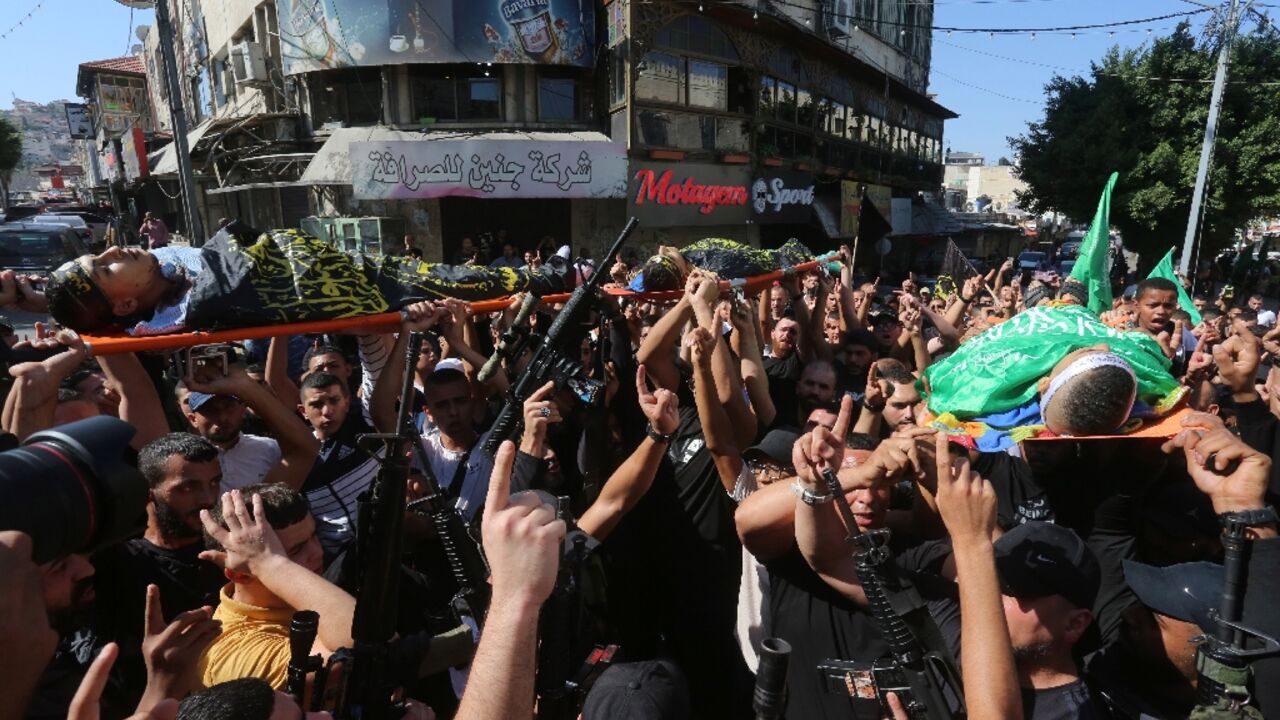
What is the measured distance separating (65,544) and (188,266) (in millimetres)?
2230

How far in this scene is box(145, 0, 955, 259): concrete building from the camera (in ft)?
44.7

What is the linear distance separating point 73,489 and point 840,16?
22133 millimetres

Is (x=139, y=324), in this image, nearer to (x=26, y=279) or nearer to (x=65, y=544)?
(x=26, y=279)

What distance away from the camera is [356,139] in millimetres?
14016

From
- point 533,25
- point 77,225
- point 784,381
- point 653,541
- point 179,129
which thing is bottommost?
point 653,541

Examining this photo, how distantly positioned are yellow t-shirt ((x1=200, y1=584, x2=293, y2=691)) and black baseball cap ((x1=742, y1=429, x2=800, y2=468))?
1.78 m

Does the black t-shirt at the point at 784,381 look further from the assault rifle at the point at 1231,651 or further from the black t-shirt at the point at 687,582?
the assault rifle at the point at 1231,651

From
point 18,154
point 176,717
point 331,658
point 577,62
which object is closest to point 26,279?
point 331,658

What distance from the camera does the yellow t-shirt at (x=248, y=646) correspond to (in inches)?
76.8

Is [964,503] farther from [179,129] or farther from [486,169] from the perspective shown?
[486,169]

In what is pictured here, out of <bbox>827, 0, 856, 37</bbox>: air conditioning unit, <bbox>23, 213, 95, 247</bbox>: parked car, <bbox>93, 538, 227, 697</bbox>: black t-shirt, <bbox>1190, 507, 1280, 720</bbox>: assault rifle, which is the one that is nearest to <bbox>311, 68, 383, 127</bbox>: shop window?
<bbox>23, 213, 95, 247</bbox>: parked car

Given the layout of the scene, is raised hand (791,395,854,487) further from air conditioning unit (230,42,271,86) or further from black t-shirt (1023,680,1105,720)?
air conditioning unit (230,42,271,86)

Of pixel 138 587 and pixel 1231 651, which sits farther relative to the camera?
pixel 138 587

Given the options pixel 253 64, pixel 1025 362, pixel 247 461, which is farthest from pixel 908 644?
pixel 253 64
